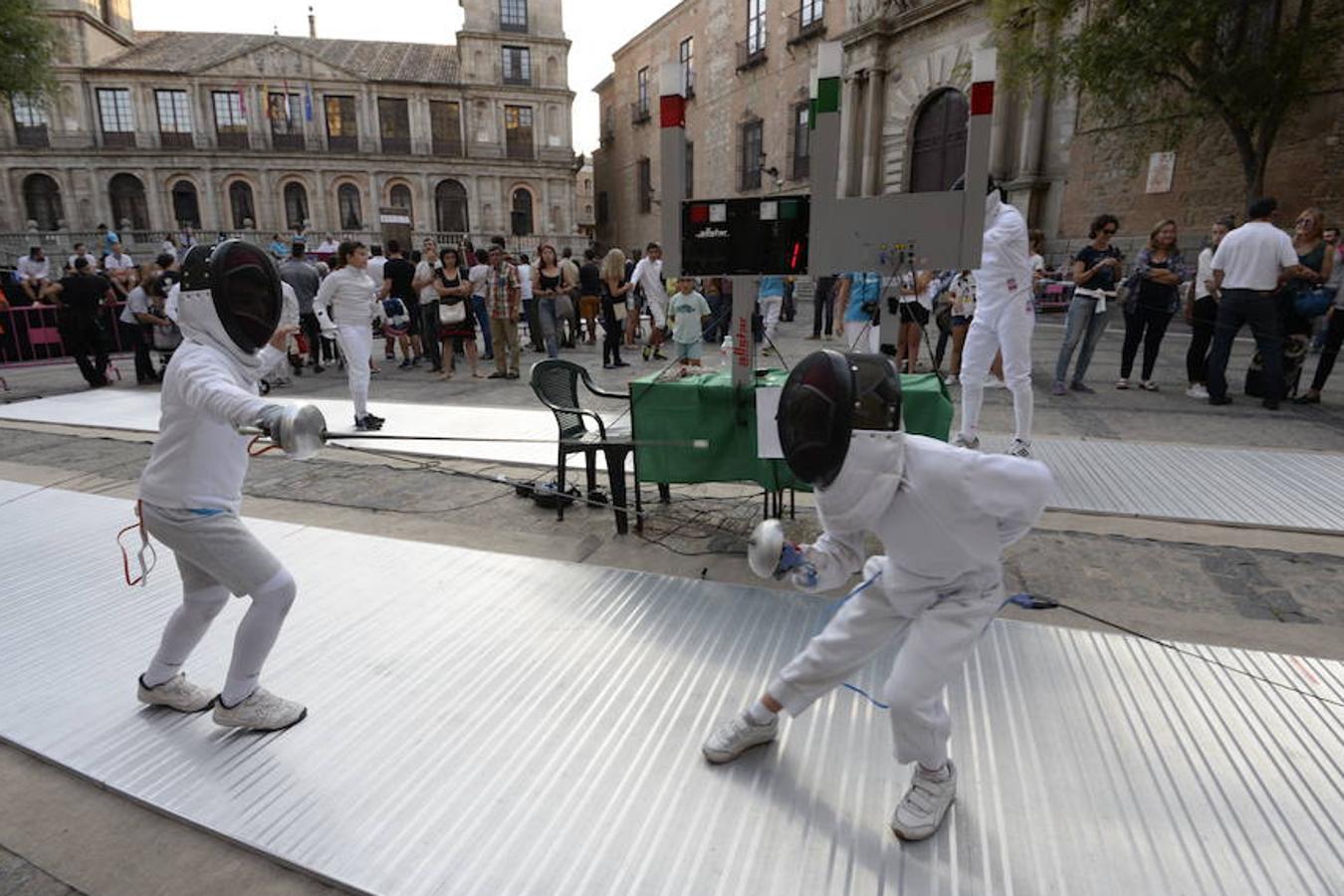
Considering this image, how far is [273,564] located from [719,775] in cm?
167

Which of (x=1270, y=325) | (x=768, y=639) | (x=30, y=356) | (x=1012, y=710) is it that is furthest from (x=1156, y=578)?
(x=30, y=356)

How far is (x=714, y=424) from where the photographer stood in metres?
4.19

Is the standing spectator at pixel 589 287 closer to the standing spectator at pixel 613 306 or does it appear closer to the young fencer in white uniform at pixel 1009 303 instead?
the standing spectator at pixel 613 306

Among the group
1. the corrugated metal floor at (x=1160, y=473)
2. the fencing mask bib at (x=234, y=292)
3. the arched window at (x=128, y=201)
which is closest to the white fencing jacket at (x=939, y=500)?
the fencing mask bib at (x=234, y=292)

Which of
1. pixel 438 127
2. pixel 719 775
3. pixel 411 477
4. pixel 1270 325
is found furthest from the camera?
pixel 438 127

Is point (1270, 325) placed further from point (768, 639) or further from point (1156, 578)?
point (768, 639)

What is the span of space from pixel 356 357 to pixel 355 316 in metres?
0.42

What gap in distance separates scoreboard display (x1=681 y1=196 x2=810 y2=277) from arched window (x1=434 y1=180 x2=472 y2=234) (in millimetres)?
41301

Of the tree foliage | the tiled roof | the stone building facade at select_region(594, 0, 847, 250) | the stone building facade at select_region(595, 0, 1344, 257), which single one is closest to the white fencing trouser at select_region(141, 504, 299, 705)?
the stone building facade at select_region(595, 0, 1344, 257)

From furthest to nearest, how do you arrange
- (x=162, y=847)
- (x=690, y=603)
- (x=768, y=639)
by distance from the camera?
(x=690, y=603), (x=768, y=639), (x=162, y=847)

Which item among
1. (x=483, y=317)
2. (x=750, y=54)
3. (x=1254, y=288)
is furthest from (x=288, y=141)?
(x=1254, y=288)

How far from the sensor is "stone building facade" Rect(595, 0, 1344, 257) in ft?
46.0

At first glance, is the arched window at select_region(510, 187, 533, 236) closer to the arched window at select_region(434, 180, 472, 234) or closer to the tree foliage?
the arched window at select_region(434, 180, 472, 234)

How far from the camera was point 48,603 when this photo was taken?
11.8 ft
